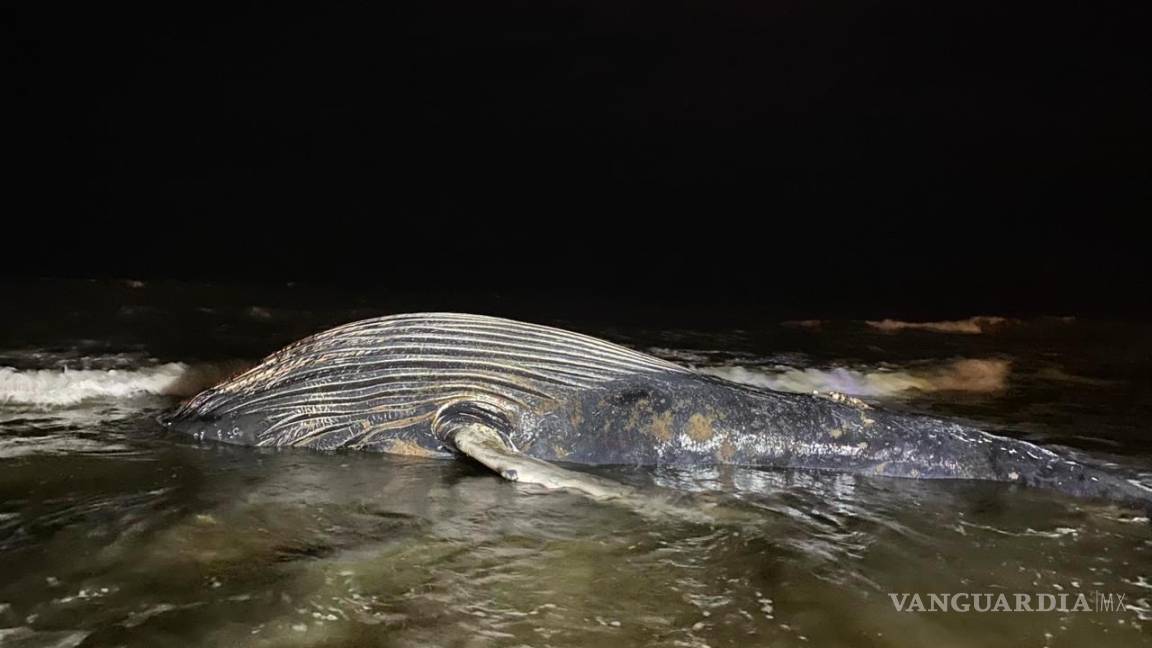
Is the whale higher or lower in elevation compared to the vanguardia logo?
higher

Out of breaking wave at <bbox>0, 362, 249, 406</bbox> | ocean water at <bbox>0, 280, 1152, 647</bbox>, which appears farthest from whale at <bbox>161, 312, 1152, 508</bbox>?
breaking wave at <bbox>0, 362, 249, 406</bbox>

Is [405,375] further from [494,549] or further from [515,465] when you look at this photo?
[494,549]

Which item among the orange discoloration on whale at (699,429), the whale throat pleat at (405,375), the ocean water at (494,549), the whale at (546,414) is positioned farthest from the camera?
the whale throat pleat at (405,375)

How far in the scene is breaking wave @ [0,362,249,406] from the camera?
796 cm

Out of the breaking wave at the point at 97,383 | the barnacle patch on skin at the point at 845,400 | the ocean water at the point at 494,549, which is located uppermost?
the breaking wave at the point at 97,383

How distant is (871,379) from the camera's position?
11.7 metres

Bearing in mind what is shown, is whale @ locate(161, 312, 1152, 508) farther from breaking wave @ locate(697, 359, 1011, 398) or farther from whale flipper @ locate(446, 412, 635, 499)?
breaking wave @ locate(697, 359, 1011, 398)

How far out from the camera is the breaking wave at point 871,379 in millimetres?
11055

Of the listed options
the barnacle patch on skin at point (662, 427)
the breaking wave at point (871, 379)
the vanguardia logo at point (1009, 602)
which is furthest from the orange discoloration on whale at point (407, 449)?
the breaking wave at point (871, 379)

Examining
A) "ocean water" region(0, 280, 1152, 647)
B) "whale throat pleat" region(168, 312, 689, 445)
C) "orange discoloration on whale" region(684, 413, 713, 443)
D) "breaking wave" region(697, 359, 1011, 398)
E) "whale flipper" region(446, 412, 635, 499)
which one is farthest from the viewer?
"breaking wave" region(697, 359, 1011, 398)

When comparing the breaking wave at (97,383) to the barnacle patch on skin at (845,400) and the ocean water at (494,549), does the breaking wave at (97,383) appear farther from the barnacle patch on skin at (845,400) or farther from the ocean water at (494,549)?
the barnacle patch on skin at (845,400)

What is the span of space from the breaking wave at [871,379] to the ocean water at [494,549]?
271cm

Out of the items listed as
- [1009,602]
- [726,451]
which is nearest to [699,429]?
[726,451]

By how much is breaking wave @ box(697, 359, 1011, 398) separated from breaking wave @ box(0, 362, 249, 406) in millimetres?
6308
